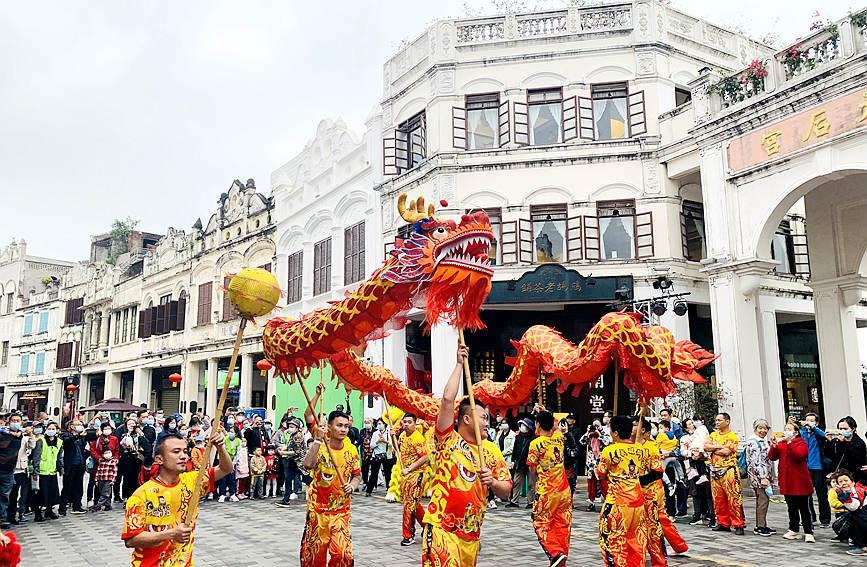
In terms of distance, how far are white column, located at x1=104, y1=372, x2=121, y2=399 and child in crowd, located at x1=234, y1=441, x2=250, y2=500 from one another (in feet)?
76.6

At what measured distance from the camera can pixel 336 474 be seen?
6.14m

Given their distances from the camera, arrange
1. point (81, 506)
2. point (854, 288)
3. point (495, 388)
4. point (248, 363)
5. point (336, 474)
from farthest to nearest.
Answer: point (248, 363)
point (854, 288)
point (81, 506)
point (495, 388)
point (336, 474)

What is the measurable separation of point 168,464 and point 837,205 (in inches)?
681

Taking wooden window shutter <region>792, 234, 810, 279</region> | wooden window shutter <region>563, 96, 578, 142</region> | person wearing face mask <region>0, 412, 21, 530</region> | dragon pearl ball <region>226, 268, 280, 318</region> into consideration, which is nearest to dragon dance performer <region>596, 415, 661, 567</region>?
dragon pearl ball <region>226, 268, 280, 318</region>

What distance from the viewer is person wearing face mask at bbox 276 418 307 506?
13.7m

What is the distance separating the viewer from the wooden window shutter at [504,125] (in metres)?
18.8

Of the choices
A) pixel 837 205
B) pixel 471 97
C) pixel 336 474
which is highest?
pixel 471 97

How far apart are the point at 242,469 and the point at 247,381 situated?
478 inches

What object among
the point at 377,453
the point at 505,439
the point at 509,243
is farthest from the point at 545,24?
the point at 377,453

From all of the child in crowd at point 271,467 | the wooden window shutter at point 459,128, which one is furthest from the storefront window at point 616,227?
the child in crowd at point 271,467

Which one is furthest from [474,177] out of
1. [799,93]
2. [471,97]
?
[799,93]

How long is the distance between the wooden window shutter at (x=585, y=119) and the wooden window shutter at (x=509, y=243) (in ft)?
9.65

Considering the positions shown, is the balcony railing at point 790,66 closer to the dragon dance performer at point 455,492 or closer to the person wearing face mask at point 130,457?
the dragon dance performer at point 455,492

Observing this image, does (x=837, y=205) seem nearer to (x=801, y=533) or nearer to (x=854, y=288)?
(x=854, y=288)
